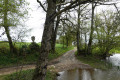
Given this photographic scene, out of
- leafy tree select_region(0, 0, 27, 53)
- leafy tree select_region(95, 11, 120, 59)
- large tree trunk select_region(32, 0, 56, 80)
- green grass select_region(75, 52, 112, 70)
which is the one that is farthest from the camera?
leafy tree select_region(95, 11, 120, 59)

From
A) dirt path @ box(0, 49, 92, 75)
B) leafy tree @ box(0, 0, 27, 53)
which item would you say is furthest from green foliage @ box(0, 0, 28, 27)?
dirt path @ box(0, 49, 92, 75)

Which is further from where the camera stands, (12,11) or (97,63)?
(97,63)

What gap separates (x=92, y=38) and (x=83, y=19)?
133 inches

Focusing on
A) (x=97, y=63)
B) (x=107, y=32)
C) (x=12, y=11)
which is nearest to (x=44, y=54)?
(x=12, y=11)

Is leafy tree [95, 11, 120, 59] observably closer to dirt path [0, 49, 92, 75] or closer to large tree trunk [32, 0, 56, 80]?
dirt path [0, 49, 92, 75]

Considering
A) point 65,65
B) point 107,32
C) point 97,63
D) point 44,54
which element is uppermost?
point 107,32

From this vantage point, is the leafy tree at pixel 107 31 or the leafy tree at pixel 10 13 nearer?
the leafy tree at pixel 10 13

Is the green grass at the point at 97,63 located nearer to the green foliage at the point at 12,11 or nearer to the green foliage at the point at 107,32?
the green foliage at the point at 107,32

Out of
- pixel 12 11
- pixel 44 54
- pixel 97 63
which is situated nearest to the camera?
pixel 44 54

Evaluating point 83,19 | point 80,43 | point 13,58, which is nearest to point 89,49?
point 80,43

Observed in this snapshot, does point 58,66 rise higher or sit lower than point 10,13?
lower

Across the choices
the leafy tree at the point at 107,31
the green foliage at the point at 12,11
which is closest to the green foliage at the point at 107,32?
the leafy tree at the point at 107,31

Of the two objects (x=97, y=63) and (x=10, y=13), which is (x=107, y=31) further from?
(x=10, y=13)

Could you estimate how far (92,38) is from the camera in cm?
1350
